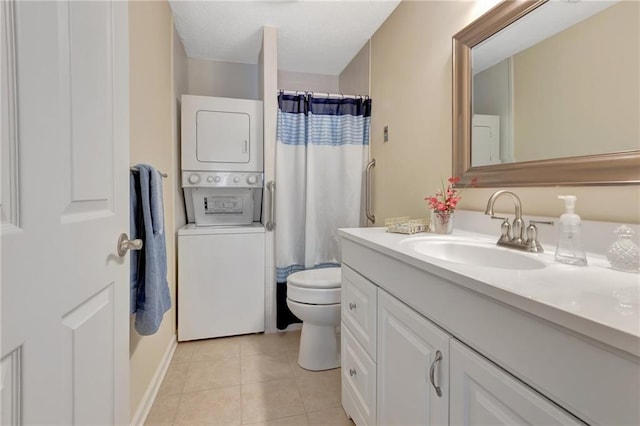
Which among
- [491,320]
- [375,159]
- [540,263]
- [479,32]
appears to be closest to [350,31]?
[375,159]

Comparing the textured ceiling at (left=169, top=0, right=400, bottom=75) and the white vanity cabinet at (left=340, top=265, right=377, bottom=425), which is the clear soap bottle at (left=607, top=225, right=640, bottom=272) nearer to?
the white vanity cabinet at (left=340, top=265, right=377, bottom=425)

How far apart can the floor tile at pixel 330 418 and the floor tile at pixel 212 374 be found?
52cm

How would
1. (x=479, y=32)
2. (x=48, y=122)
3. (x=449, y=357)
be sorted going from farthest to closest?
(x=479, y=32) < (x=449, y=357) < (x=48, y=122)

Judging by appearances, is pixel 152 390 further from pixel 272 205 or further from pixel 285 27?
pixel 285 27

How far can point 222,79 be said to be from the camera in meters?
2.87

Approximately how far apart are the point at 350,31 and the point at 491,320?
7.88ft

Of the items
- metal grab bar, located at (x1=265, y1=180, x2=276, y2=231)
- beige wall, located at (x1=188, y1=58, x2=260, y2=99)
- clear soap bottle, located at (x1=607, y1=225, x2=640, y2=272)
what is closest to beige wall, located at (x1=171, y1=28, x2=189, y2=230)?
beige wall, located at (x1=188, y1=58, x2=260, y2=99)

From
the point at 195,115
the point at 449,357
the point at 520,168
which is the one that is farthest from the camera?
the point at 195,115

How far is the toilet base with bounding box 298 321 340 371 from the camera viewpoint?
72.8 inches

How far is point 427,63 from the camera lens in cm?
171

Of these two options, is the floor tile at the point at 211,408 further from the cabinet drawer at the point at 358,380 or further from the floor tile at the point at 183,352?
the cabinet drawer at the point at 358,380

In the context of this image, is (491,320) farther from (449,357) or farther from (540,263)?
(540,263)

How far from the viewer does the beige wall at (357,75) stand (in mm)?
2510

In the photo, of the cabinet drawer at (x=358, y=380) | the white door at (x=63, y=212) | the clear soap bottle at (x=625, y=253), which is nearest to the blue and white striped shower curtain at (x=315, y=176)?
the cabinet drawer at (x=358, y=380)
